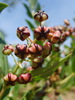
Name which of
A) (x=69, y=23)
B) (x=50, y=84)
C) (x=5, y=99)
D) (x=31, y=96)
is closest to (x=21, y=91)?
(x=50, y=84)

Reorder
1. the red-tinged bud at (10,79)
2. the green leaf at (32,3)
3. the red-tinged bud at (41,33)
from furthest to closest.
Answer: the green leaf at (32,3), the red-tinged bud at (41,33), the red-tinged bud at (10,79)

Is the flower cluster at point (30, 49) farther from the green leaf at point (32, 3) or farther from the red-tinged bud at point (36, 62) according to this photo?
the green leaf at point (32, 3)

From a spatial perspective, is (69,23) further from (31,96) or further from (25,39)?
(25,39)

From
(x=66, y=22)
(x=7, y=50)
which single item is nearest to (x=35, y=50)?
(x=7, y=50)

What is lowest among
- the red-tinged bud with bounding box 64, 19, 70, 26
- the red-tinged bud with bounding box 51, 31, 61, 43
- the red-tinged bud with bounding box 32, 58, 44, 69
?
the red-tinged bud with bounding box 32, 58, 44, 69

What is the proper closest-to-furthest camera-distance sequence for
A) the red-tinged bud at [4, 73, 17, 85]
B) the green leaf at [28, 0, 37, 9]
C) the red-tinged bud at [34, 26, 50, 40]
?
the red-tinged bud at [4, 73, 17, 85] → the red-tinged bud at [34, 26, 50, 40] → the green leaf at [28, 0, 37, 9]

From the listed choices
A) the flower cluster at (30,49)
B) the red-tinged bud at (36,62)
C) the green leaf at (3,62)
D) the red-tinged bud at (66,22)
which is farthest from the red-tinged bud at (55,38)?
the red-tinged bud at (66,22)

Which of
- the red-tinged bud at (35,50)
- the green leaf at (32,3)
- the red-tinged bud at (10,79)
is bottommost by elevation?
the red-tinged bud at (10,79)

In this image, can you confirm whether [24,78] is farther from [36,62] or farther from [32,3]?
[32,3]

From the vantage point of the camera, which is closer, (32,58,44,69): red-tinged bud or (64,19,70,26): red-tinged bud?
(32,58,44,69): red-tinged bud

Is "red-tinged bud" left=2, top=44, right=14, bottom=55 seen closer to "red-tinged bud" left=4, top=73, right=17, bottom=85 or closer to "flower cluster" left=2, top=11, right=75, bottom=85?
"flower cluster" left=2, top=11, right=75, bottom=85

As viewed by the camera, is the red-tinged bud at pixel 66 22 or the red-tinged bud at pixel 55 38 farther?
the red-tinged bud at pixel 66 22

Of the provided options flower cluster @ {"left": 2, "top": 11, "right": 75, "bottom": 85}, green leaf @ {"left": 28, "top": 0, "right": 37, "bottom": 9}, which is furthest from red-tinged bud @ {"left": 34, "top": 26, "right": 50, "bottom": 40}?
green leaf @ {"left": 28, "top": 0, "right": 37, "bottom": 9}
